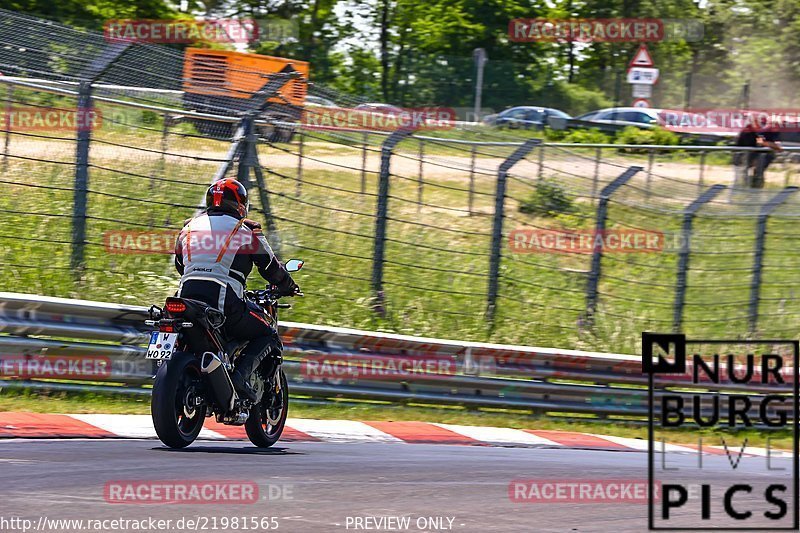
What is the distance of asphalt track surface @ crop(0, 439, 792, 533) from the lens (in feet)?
18.6

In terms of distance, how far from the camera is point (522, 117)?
107 ft

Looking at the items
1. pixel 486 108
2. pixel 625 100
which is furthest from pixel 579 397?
pixel 625 100

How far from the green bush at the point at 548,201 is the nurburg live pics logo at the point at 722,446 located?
195 cm

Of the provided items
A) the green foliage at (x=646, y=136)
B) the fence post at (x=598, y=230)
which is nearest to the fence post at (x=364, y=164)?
the fence post at (x=598, y=230)

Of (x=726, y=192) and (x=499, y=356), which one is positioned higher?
(x=726, y=192)

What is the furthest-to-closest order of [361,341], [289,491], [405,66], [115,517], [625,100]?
[625,100], [405,66], [361,341], [289,491], [115,517]

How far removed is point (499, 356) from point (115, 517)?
5578mm

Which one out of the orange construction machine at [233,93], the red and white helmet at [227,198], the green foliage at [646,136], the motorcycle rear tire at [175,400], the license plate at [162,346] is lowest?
the motorcycle rear tire at [175,400]

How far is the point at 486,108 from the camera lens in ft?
111

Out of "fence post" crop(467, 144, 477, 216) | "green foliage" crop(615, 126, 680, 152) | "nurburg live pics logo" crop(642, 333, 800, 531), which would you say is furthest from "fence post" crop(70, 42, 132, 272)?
"green foliage" crop(615, 126, 680, 152)

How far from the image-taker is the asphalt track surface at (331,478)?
5664 millimetres

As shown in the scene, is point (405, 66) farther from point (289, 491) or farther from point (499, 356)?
point (289, 491)

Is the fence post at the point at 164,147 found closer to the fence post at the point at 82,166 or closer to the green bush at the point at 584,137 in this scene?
the fence post at the point at 82,166

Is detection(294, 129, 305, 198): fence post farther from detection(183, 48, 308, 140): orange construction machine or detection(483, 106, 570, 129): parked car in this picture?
detection(483, 106, 570, 129): parked car
